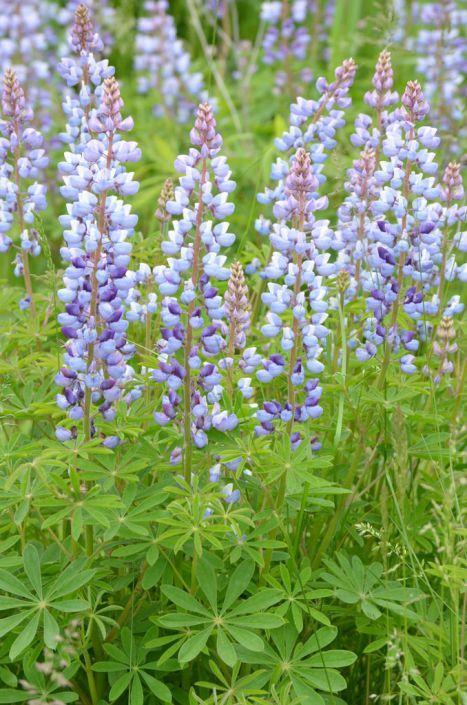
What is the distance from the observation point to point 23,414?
2.77 meters

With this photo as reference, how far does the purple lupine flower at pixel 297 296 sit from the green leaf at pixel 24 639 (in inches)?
28.9

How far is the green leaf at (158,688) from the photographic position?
2426 mm

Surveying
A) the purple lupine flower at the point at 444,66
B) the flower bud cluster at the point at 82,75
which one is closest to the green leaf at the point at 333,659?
the flower bud cluster at the point at 82,75

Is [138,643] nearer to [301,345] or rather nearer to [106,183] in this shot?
[301,345]

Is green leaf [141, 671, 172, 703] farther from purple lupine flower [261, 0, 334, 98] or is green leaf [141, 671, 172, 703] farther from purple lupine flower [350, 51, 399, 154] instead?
purple lupine flower [261, 0, 334, 98]

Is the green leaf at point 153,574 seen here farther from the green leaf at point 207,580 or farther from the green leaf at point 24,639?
the green leaf at point 24,639

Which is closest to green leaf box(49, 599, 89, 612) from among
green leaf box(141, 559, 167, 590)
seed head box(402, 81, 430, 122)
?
green leaf box(141, 559, 167, 590)

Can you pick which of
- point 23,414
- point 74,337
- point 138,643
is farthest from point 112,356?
point 138,643

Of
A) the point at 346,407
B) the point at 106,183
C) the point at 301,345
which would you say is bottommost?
the point at 346,407

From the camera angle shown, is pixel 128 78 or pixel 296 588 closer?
pixel 296 588

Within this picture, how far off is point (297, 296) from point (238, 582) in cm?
71

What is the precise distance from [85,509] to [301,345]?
0.70m

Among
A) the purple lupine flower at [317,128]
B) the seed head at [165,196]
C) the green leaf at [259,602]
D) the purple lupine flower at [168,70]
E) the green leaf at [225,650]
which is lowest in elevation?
the green leaf at [225,650]

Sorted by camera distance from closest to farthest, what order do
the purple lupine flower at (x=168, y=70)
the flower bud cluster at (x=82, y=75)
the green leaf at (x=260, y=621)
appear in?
the green leaf at (x=260, y=621)
the flower bud cluster at (x=82, y=75)
the purple lupine flower at (x=168, y=70)
